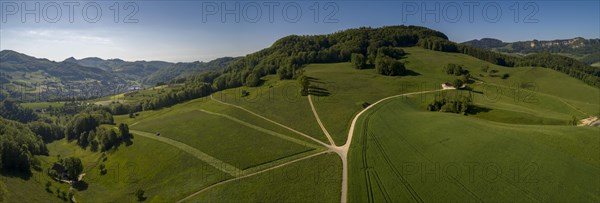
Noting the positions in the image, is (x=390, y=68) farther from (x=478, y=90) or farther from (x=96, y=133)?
(x=96, y=133)

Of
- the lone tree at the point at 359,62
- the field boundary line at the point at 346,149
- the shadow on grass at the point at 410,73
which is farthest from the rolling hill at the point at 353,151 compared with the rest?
the lone tree at the point at 359,62

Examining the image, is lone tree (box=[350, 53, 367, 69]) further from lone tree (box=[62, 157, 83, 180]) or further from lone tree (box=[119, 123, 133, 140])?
lone tree (box=[62, 157, 83, 180])

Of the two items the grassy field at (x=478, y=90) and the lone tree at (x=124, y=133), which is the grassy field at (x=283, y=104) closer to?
the grassy field at (x=478, y=90)

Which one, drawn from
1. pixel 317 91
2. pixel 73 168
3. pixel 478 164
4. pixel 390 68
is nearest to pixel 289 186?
pixel 478 164

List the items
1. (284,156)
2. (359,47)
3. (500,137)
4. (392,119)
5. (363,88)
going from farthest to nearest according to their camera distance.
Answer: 1. (359,47)
2. (363,88)
3. (392,119)
4. (284,156)
5. (500,137)

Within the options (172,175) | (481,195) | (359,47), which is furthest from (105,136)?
(359,47)

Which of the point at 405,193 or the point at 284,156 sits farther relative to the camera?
the point at 284,156

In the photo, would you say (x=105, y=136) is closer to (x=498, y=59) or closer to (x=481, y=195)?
(x=481, y=195)
